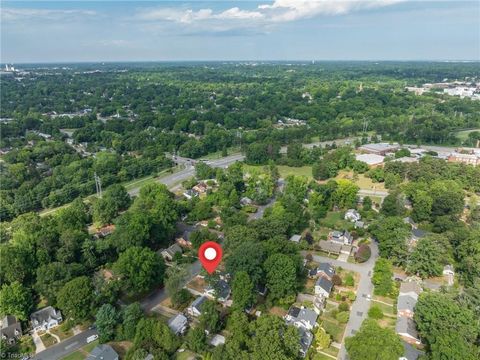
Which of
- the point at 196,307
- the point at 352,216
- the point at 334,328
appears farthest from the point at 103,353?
the point at 352,216

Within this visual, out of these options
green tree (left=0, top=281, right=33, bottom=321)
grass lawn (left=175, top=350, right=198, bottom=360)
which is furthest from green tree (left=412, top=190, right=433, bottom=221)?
green tree (left=0, top=281, right=33, bottom=321)

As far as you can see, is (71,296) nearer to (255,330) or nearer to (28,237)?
(28,237)

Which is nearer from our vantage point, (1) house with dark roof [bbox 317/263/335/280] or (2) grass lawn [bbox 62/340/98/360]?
(2) grass lawn [bbox 62/340/98/360]

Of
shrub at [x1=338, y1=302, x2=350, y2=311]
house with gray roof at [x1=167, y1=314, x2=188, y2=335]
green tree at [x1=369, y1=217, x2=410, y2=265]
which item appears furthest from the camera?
green tree at [x1=369, y1=217, x2=410, y2=265]

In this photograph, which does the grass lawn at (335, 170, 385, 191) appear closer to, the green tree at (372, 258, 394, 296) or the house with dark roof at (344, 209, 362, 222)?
the house with dark roof at (344, 209, 362, 222)

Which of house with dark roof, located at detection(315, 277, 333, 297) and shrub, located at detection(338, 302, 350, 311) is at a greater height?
house with dark roof, located at detection(315, 277, 333, 297)

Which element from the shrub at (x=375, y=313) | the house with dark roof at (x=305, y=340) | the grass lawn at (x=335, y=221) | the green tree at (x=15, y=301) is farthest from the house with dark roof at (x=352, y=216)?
the green tree at (x=15, y=301)
